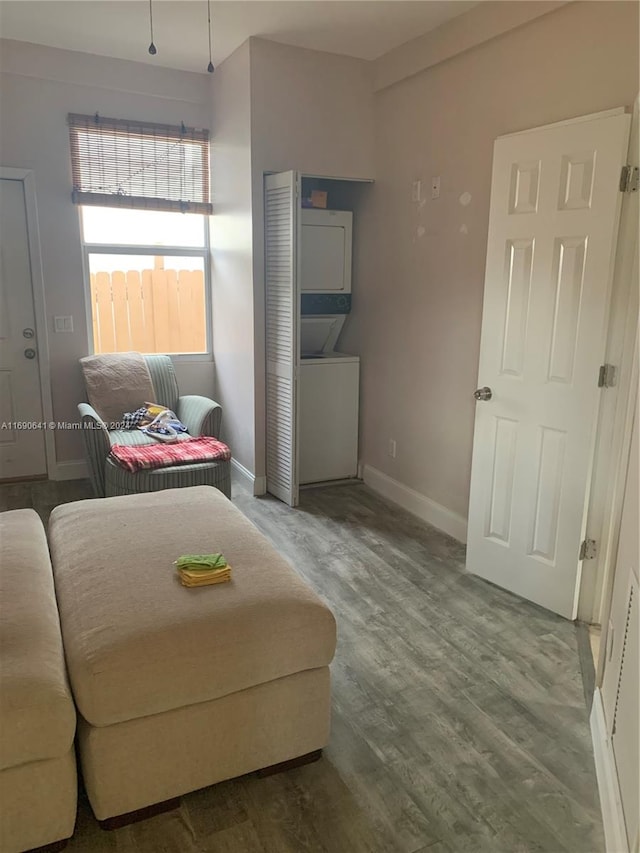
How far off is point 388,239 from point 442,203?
0.56 meters

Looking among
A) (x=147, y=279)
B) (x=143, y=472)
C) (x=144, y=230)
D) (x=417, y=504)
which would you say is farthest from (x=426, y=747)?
(x=144, y=230)

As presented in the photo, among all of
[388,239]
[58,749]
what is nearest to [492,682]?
[58,749]

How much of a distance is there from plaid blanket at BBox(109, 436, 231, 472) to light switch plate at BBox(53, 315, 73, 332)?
42.6 inches

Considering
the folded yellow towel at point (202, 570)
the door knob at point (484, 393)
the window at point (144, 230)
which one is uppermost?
the window at point (144, 230)

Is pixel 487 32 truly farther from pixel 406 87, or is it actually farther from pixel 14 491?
pixel 14 491

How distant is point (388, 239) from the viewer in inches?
153

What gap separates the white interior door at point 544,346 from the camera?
2.41 metres

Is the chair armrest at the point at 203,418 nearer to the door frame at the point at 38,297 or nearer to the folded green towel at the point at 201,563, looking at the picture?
the door frame at the point at 38,297

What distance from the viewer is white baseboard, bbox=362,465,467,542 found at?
11.4 feet

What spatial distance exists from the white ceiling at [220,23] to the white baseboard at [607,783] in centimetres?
312

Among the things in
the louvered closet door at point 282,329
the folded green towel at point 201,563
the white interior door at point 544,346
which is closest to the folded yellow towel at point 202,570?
the folded green towel at point 201,563

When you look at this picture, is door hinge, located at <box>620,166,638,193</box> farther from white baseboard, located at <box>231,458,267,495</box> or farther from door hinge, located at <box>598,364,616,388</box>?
white baseboard, located at <box>231,458,267,495</box>

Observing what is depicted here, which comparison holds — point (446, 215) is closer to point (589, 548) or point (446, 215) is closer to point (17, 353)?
point (589, 548)

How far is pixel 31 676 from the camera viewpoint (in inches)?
57.9
